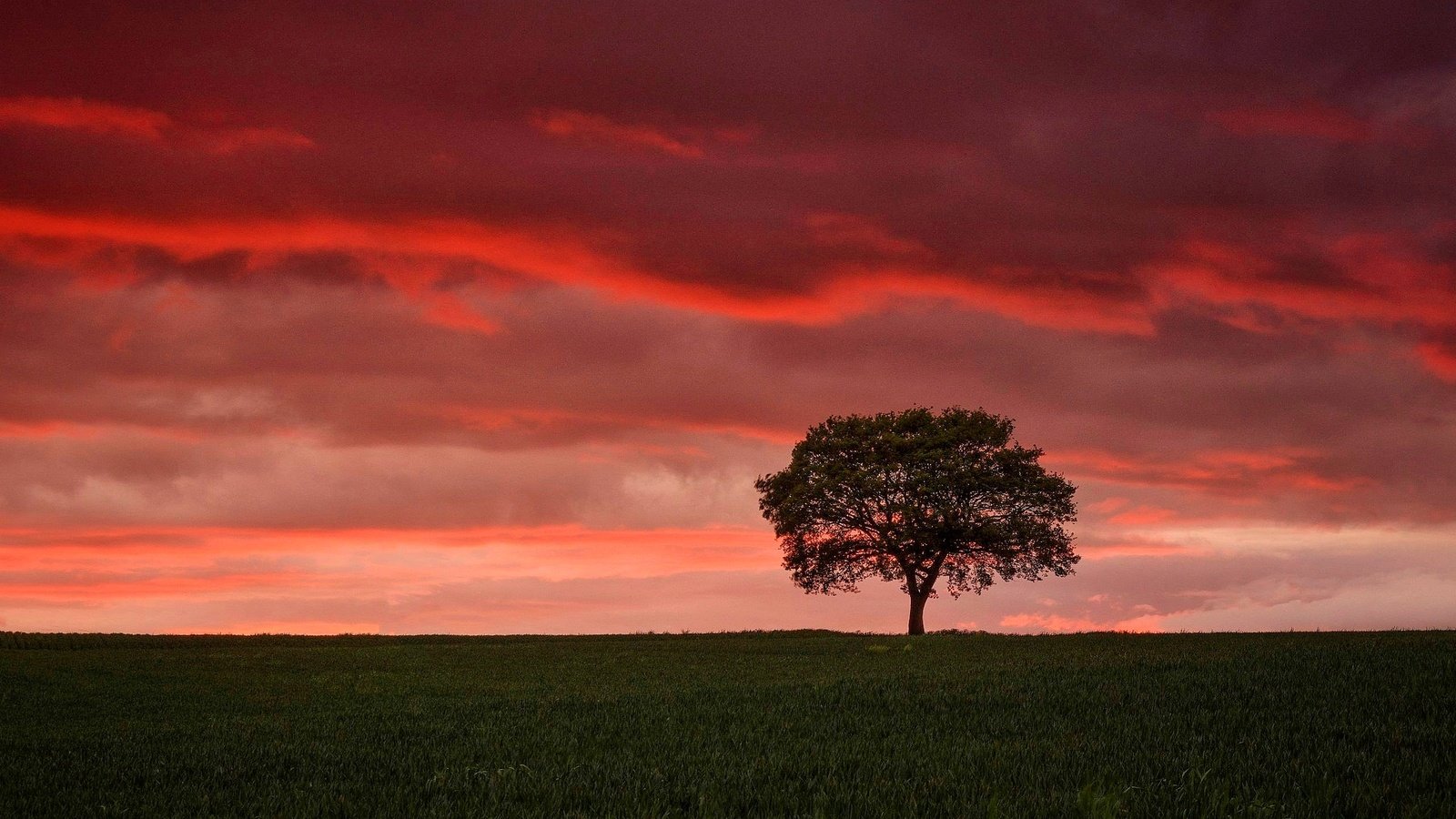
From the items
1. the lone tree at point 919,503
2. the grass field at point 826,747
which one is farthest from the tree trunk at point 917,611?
the grass field at point 826,747

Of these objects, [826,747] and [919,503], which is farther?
[919,503]

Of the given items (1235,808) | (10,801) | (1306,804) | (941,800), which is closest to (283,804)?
(10,801)

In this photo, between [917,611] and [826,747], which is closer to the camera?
[826,747]

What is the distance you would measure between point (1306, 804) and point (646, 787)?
21.0 ft

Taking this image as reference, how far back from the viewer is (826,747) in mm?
12586

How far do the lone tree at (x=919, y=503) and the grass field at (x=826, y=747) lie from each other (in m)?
25.6

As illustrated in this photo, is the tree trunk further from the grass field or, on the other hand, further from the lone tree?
the grass field

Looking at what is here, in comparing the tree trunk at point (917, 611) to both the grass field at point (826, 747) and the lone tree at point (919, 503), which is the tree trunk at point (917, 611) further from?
the grass field at point (826, 747)

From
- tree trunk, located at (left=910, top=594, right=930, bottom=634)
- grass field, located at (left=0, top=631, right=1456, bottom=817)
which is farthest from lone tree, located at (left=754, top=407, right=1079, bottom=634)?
grass field, located at (left=0, top=631, right=1456, bottom=817)

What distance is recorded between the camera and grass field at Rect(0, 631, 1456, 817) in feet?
31.4

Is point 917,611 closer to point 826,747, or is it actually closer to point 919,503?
point 919,503

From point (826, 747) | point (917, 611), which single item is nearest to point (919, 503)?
point (917, 611)

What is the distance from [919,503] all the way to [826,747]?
40313 mm

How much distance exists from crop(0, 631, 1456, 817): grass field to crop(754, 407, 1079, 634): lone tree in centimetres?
2558
